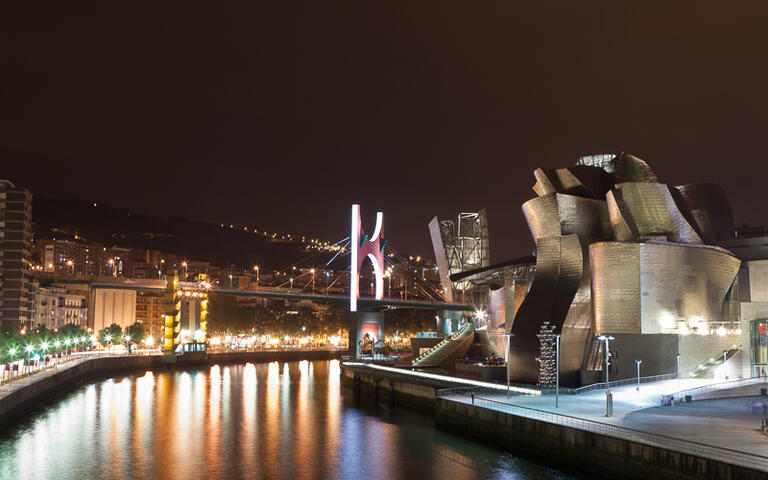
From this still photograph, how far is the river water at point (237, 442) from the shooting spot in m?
22.3

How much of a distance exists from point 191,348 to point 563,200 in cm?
4395

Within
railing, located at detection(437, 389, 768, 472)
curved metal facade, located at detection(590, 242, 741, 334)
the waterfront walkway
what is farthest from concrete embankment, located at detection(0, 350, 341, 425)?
curved metal facade, located at detection(590, 242, 741, 334)

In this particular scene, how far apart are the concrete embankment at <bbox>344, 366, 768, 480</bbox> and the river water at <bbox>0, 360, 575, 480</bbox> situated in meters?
0.49

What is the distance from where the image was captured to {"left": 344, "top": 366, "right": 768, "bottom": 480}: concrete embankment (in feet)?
53.5

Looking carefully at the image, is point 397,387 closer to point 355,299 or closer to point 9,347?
point 9,347

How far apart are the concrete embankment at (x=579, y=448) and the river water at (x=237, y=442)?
1.60ft

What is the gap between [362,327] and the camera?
69688mm

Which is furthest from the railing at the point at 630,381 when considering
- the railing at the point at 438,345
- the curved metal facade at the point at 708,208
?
the railing at the point at 438,345

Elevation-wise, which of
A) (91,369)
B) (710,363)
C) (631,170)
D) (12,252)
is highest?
(631,170)

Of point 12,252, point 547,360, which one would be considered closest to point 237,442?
point 547,360

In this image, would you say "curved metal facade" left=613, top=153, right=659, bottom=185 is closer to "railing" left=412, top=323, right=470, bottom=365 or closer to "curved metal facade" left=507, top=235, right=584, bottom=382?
"curved metal facade" left=507, top=235, right=584, bottom=382

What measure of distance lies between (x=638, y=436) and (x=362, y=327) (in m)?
51.5

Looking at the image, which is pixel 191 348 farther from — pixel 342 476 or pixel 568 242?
pixel 342 476

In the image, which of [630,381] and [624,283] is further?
[624,283]
